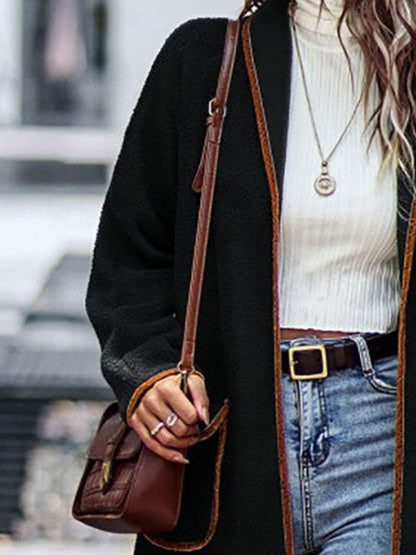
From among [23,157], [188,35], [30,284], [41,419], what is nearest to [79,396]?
[41,419]

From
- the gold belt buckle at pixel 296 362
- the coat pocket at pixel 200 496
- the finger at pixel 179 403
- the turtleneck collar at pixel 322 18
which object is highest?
→ the turtleneck collar at pixel 322 18

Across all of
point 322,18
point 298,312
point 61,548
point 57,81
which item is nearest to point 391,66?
point 322,18

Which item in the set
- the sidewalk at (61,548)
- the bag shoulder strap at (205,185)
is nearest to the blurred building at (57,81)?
the sidewalk at (61,548)

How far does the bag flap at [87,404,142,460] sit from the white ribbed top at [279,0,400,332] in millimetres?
281

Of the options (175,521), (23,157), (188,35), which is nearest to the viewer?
(175,521)

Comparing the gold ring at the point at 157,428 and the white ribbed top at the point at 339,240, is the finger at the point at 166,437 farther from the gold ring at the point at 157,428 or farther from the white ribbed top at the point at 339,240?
the white ribbed top at the point at 339,240

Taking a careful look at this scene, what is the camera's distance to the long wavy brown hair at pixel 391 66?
8.96 feet

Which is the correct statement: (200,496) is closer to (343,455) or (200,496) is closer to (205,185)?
(343,455)

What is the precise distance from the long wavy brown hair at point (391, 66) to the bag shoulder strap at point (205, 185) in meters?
0.19

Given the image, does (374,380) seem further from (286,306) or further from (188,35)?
(188,35)

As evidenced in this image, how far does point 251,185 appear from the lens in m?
2.74

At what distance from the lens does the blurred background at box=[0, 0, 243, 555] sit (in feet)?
18.6

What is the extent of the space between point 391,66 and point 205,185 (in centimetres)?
33

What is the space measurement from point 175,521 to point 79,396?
9.85 ft
